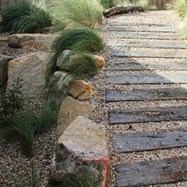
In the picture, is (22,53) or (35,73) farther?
(22,53)

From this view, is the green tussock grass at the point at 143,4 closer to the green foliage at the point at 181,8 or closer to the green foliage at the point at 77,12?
the green foliage at the point at 181,8

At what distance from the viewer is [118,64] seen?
4566 mm

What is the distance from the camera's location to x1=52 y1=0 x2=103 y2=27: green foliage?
549 cm

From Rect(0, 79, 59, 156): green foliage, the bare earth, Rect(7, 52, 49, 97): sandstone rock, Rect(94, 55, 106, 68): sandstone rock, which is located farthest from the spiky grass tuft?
Rect(0, 79, 59, 156): green foliage

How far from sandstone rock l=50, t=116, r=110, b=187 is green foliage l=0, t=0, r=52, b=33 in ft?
11.5

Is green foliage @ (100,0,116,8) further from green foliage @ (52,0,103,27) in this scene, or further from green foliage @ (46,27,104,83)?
green foliage @ (46,27,104,83)

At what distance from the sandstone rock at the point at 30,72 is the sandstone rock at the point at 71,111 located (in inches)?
37.0

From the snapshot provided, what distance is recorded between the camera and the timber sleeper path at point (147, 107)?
8.98ft

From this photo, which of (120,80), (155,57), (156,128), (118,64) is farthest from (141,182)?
(155,57)

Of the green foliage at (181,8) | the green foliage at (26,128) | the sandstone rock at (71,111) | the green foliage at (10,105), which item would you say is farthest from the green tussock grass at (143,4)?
the green foliage at (26,128)

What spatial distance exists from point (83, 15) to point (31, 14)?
3.18 feet

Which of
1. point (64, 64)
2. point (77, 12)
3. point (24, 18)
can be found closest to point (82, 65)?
point (64, 64)

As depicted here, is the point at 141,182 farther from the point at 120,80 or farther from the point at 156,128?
the point at 120,80

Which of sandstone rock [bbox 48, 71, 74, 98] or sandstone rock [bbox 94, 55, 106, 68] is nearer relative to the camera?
sandstone rock [bbox 48, 71, 74, 98]
